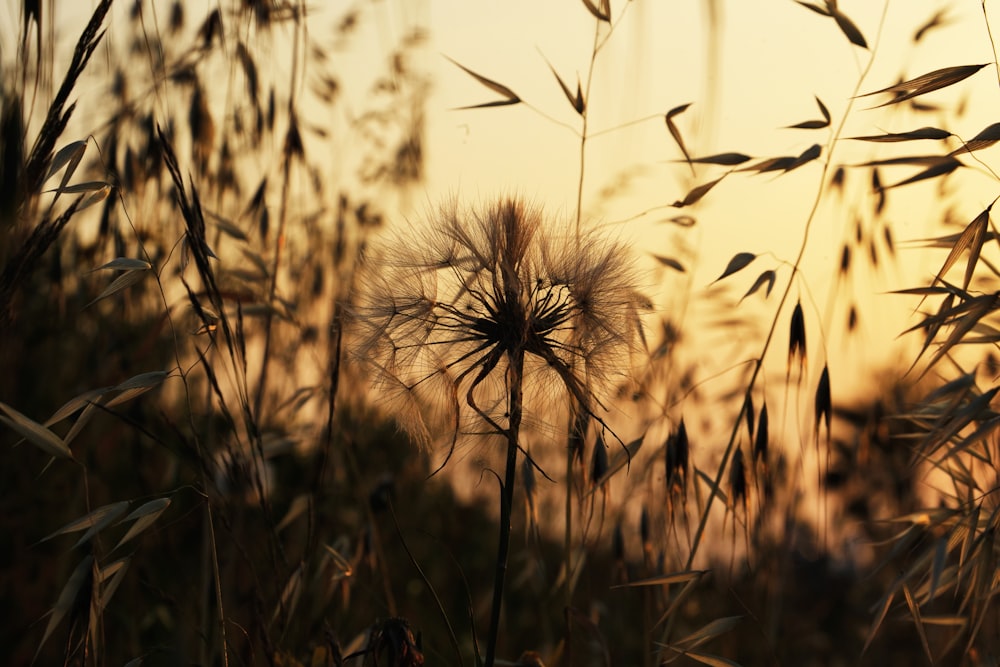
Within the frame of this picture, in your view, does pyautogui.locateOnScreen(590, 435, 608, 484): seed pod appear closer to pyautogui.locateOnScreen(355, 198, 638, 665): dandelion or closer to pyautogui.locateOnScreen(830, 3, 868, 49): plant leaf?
pyautogui.locateOnScreen(355, 198, 638, 665): dandelion

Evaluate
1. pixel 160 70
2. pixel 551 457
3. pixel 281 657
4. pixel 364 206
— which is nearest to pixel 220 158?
pixel 160 70

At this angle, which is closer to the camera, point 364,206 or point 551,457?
point 364,206

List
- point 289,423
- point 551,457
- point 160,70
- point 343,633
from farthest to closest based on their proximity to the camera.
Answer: point 551,457
point 289,423
point 343,633
point 160,70

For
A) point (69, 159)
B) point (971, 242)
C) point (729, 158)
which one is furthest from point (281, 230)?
point (971, 242)

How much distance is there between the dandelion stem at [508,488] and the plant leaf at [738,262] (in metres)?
0.54

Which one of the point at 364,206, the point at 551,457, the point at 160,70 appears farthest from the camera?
the point at 551,457

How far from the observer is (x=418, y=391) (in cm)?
147

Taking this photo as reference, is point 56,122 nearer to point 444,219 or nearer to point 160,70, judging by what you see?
point 444,219

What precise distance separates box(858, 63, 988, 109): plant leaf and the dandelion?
477 mm

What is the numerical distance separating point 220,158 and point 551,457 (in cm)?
182

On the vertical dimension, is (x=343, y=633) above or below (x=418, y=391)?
below

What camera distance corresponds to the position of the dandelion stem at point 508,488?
1.18m

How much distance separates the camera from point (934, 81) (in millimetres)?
1458

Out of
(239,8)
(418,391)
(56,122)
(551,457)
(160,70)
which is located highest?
(239,8)
